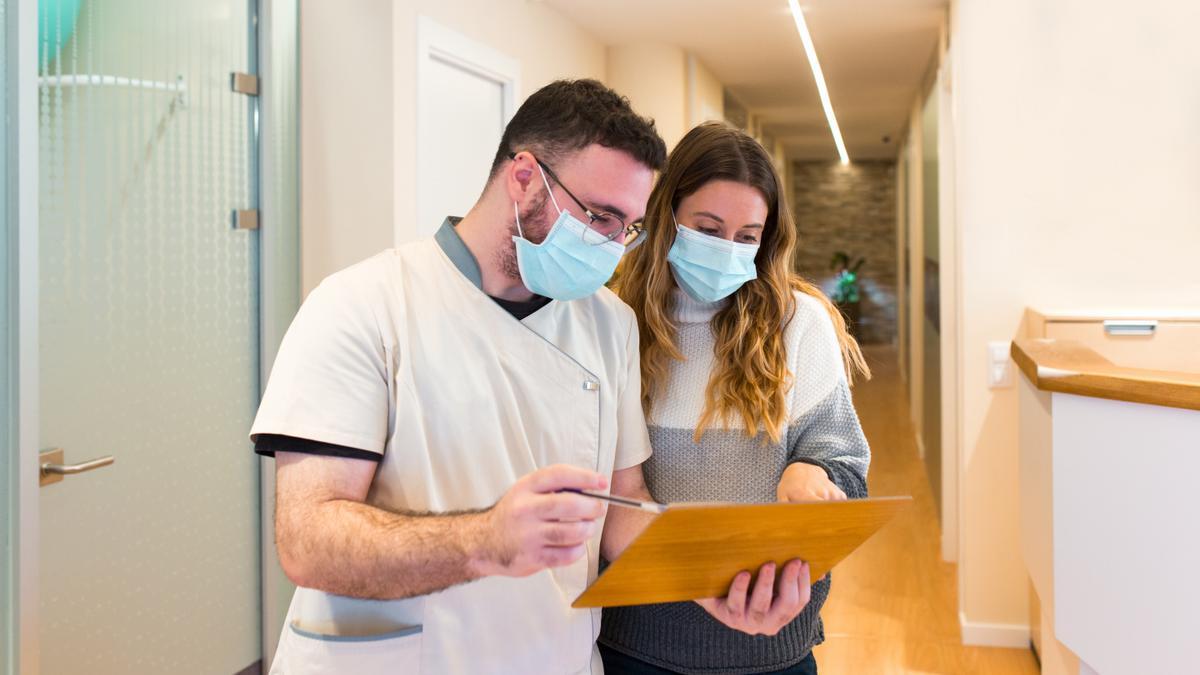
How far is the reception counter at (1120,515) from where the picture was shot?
205cm

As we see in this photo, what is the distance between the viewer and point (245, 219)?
9.94 feet

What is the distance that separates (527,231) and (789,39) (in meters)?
4.63

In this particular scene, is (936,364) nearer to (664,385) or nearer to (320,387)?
(664,385)

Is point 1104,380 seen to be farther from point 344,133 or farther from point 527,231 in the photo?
point 344,133

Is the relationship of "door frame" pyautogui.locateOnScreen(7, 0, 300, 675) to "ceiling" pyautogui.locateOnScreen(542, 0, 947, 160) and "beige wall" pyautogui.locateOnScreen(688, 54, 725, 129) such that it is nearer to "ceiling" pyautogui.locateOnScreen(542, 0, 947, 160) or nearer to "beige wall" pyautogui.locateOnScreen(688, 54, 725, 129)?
"ceiling" pyautogui.locateOnScreen(542, 0, 947, 160)

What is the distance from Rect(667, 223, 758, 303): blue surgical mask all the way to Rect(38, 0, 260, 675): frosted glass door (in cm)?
158

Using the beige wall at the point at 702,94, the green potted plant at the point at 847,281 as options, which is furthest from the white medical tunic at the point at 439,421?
the green potted plant at the point at 847,281

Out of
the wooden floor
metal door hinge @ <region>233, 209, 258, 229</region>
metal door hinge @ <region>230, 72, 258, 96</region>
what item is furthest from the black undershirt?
the wooden floor

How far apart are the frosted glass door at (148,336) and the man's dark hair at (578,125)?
1526mm

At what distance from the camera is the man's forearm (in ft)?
3.55

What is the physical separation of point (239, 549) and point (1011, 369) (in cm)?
263

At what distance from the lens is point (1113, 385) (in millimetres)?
2174

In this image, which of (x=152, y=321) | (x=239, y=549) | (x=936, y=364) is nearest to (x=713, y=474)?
(x=152, y=321)

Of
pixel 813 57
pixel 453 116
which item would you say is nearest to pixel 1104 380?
pixel 453 116
